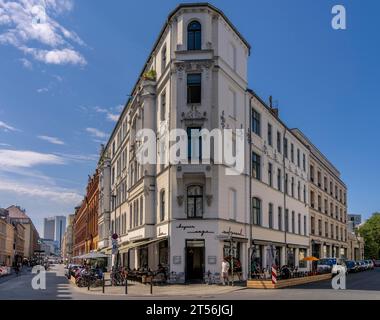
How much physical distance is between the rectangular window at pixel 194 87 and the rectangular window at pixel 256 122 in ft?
28.8

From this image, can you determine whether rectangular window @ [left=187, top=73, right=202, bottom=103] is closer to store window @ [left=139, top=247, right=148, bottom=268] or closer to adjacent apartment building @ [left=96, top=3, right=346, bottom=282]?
adjacent apartment building @ [left=96, top=3, right=346, bottom=282]

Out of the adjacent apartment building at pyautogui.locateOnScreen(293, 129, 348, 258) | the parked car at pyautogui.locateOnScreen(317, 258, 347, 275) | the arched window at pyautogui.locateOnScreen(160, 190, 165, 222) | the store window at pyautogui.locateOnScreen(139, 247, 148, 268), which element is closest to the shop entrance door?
the arched window at pyautogui.locateOnScreen(160, 190, 165, 222)

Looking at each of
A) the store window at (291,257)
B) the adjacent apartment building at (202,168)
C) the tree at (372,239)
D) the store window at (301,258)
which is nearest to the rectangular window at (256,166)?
the adjacent apartment building at (202,168)

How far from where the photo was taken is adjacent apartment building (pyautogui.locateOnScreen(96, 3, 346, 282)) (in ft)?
115

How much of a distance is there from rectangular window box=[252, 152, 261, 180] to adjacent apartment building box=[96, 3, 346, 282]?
3.2 inches

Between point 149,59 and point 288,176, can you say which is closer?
point 149,59

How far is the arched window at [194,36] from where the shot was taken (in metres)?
36.5

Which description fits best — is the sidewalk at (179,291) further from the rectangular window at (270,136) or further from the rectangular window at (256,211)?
the rectangular window at (270,136)

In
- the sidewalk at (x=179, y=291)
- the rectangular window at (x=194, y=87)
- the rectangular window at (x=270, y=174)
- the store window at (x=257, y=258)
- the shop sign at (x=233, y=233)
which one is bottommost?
the sidewalk at (x=179, y=291)

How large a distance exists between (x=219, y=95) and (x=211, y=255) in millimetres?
10776

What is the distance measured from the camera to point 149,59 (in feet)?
146

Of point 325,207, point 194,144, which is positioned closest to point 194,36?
point 194,144
